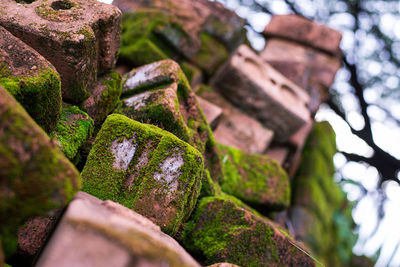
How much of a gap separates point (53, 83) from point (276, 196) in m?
1.68

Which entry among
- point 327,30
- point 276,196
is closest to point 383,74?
point 327,30

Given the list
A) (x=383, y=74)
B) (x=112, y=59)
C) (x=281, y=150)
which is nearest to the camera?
(x=112, y=59)

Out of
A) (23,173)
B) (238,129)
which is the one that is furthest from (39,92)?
(238,129)

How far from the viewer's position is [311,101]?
3.63 meters

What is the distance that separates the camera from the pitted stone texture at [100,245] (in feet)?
1.98

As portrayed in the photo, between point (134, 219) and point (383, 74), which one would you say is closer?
point (134, 219)

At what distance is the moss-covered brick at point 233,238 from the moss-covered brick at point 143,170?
0.17 m

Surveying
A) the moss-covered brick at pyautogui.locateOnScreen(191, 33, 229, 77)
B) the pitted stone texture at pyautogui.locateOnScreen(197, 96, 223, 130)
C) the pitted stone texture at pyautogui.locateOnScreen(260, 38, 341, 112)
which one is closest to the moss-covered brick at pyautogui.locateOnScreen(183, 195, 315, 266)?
the pitted stone texture at pyautogui.locateOnScreen(197, 96, 223, 130)

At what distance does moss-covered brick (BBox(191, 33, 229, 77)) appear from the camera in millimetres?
2695

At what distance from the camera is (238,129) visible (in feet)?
9.44

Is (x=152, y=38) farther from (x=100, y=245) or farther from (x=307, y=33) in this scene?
(x=307, y=33)

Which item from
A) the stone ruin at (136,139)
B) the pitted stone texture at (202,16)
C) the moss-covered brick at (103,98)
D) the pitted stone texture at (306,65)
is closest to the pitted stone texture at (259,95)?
the stone ruin at (136,139)

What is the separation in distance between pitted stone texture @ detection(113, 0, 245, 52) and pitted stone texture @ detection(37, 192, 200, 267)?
1984 millimetres

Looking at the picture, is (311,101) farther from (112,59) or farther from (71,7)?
(71,7)
